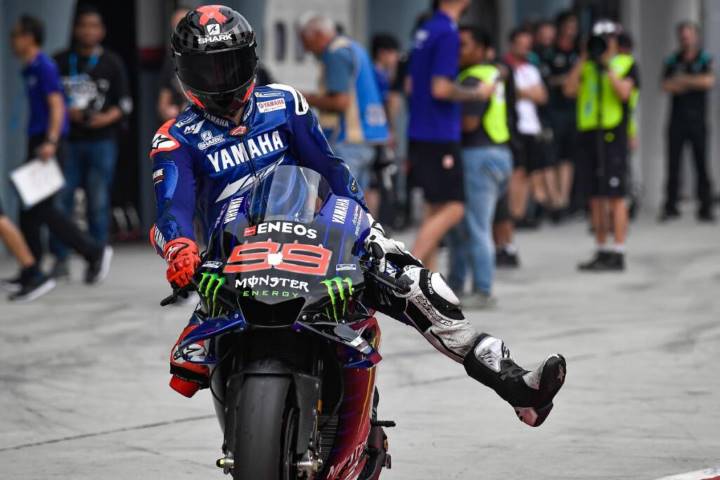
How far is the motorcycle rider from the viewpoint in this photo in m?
4.86

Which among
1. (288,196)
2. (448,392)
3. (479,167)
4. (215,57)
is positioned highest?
(215,57)

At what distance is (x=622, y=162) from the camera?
12906 millimetres

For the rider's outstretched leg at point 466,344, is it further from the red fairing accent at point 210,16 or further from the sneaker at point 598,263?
the sneaker at point 598,263

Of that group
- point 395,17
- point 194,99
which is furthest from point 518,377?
point 395,17

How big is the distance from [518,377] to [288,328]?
93cm

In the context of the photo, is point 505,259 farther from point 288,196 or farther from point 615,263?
point 288,196

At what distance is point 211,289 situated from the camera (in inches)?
175

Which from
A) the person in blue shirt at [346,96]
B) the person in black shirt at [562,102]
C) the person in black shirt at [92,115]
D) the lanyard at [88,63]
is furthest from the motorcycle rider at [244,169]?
the person in black shirt at [562,102]

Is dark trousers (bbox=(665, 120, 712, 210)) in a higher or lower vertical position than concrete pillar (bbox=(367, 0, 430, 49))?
lower

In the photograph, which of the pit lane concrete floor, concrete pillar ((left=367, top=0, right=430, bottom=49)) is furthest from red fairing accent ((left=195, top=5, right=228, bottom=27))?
concrete pillar ((left=367, top=0, right=430, bottom=49))

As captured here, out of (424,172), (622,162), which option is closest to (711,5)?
(622,162)

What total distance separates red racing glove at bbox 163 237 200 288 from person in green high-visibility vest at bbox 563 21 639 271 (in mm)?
8554

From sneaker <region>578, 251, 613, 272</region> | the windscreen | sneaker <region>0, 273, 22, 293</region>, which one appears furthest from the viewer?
sneaker <region>578, 251, 613, 272</region>

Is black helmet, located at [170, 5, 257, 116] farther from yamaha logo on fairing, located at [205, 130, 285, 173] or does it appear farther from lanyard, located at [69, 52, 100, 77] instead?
lanyard, located at [69, 52, 100, 77]
